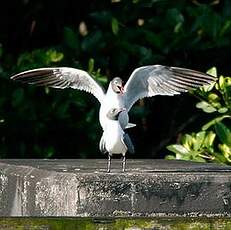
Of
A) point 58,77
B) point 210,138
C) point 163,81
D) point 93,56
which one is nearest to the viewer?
point 163,81

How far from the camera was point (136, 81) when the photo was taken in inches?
258

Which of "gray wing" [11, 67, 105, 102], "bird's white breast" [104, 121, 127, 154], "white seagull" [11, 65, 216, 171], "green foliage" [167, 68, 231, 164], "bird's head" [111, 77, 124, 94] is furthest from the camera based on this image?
"green foliage" [167, 68, 231, 164]

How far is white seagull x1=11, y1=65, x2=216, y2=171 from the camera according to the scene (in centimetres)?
645

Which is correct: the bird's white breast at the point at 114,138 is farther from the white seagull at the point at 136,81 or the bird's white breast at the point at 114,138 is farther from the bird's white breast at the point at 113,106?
the white seagull at the point at 136,81

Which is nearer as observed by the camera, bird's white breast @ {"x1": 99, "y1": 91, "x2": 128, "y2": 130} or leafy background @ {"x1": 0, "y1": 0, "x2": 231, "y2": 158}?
bird's white breast @ {"x1": 99, "y1": 91, "x2": 128, "y2": 130}

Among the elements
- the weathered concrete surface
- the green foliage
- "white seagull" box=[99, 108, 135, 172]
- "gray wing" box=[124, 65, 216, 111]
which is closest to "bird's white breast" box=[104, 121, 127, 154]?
"white seagull" box=[99, 108, 135, 172]

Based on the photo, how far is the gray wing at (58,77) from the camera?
6.70 m

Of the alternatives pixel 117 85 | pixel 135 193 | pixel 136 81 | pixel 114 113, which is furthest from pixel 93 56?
Result: pixel 135 193

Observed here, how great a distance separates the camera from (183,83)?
668 centimetres

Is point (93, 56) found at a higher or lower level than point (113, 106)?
higher

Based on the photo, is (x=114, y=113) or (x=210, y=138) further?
(x=210, y=138)

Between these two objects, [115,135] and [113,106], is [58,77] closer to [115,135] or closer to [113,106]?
[113,106]

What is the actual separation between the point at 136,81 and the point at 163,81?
204mm

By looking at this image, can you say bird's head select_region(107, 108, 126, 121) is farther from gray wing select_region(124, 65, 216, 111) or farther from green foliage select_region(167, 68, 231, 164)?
green foliage select_region(167, 68, 231, 164)
